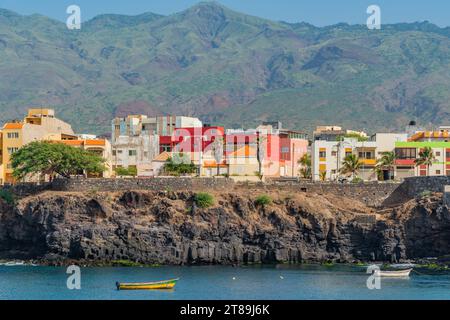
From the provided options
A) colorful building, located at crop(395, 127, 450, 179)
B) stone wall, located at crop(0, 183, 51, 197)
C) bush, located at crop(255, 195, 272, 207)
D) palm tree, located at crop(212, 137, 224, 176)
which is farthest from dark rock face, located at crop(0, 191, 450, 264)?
colorful building, located at crop(395, 127, 450, 179)

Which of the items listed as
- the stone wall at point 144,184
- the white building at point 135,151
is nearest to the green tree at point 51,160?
the stone wall at point 144,184

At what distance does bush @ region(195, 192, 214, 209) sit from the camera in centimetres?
10662

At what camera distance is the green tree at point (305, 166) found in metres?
130

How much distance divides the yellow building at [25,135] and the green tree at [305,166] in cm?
2050

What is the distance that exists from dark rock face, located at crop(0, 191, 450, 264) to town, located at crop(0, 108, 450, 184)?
1020cm

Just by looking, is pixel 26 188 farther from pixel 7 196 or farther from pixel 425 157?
pixel 425 157

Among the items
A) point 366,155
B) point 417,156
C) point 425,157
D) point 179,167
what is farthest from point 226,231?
point 417,156

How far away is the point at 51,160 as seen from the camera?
114875 mm

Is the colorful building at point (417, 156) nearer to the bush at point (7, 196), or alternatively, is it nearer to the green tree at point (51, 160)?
the green tree at point (51, 160)

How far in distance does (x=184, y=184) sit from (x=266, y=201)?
7.58m

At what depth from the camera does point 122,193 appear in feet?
359

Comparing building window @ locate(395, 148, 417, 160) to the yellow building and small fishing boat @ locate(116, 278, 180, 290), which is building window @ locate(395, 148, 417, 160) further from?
small fishing boat @ locate(116, 278, 180, 290)

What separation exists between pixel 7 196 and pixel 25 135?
13.8 metres
